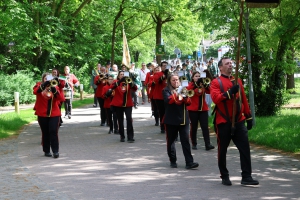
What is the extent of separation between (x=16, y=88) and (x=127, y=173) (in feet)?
68.8

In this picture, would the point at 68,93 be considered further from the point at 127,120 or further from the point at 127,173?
the point at 127,173

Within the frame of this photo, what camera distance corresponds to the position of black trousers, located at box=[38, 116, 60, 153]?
12797 mm

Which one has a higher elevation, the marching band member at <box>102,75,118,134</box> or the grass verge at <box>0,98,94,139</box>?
the marching band member at <box>102,75,118,134</box>

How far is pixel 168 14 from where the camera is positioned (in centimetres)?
3809

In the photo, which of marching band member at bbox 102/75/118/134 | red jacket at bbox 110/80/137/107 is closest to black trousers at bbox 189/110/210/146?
red jacket at bbox 110/80/137/107

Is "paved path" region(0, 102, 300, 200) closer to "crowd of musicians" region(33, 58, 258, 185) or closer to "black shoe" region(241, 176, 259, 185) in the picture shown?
"black shoe" region(241, 176, 259, 185)

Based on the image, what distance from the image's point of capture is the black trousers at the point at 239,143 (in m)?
9.23

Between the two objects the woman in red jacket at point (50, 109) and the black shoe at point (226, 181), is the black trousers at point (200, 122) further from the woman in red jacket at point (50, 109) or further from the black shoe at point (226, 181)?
the black shoe at point (226, 181)

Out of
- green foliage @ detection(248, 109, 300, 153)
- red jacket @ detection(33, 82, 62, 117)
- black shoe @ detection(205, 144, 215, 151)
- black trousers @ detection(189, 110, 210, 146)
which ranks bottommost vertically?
black shoe @ detection(205, 144, 215, 151)

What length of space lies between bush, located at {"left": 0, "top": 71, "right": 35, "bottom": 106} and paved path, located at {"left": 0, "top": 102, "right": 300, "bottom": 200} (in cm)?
1462

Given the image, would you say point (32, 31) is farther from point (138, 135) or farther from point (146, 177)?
point (146, 177)

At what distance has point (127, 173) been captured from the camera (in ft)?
35.1

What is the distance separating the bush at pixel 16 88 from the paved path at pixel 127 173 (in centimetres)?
1462

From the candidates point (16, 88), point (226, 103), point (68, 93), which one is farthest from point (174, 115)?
point (16, 88)
